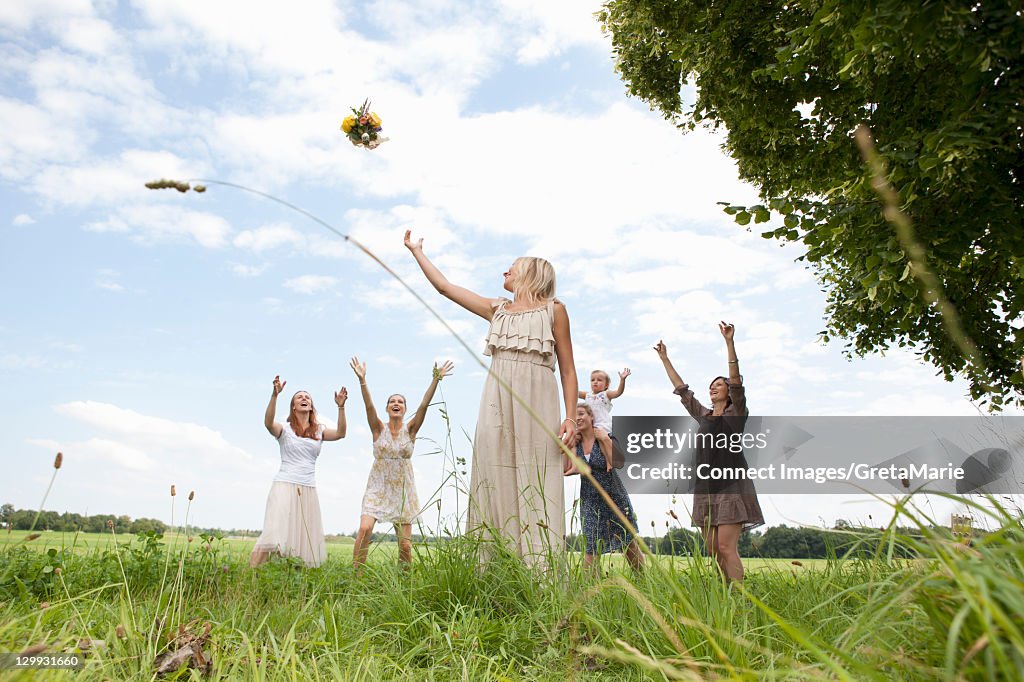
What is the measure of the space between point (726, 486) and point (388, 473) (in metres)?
4.73

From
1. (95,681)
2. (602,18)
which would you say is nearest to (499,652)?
(95,681)

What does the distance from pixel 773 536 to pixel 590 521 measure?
67.4 inches

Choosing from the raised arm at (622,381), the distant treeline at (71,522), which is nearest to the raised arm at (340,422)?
the distant treeline at (71,522)

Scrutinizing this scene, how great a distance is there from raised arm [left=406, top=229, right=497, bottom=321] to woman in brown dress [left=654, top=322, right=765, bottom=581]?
2304 mm

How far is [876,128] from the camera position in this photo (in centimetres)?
1048

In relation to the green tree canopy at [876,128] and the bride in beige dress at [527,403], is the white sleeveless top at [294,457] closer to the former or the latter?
the bride in beige dress at [527,403]

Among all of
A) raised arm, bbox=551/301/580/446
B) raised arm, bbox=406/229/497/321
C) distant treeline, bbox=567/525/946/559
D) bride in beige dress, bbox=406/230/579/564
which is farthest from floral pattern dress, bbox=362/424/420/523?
distant treeline, bbox=567/525/946/559

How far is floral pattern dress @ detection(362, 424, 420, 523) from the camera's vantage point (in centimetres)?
940

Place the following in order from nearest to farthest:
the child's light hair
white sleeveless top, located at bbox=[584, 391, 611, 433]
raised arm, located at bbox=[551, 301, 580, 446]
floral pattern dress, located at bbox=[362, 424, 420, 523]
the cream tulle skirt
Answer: raised arm, located at bbox=[551, 301, 580, 446], the child's light hair, the cream tulle skirt, floral pattern dress, located at bbox=[362, 424, 420, 523], white sleeveless top, located at bbox=[584, 391, 611, 433]

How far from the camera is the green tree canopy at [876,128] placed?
720 centimetres

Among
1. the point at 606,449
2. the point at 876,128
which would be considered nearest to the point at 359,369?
the point at 606,449

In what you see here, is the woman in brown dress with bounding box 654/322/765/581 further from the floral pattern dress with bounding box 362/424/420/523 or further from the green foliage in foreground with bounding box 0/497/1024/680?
the floral pattern dress with bounding box 362/424/420/523

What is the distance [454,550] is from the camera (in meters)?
4.27

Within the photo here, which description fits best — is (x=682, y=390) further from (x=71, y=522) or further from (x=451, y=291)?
(x=71, y=522)
